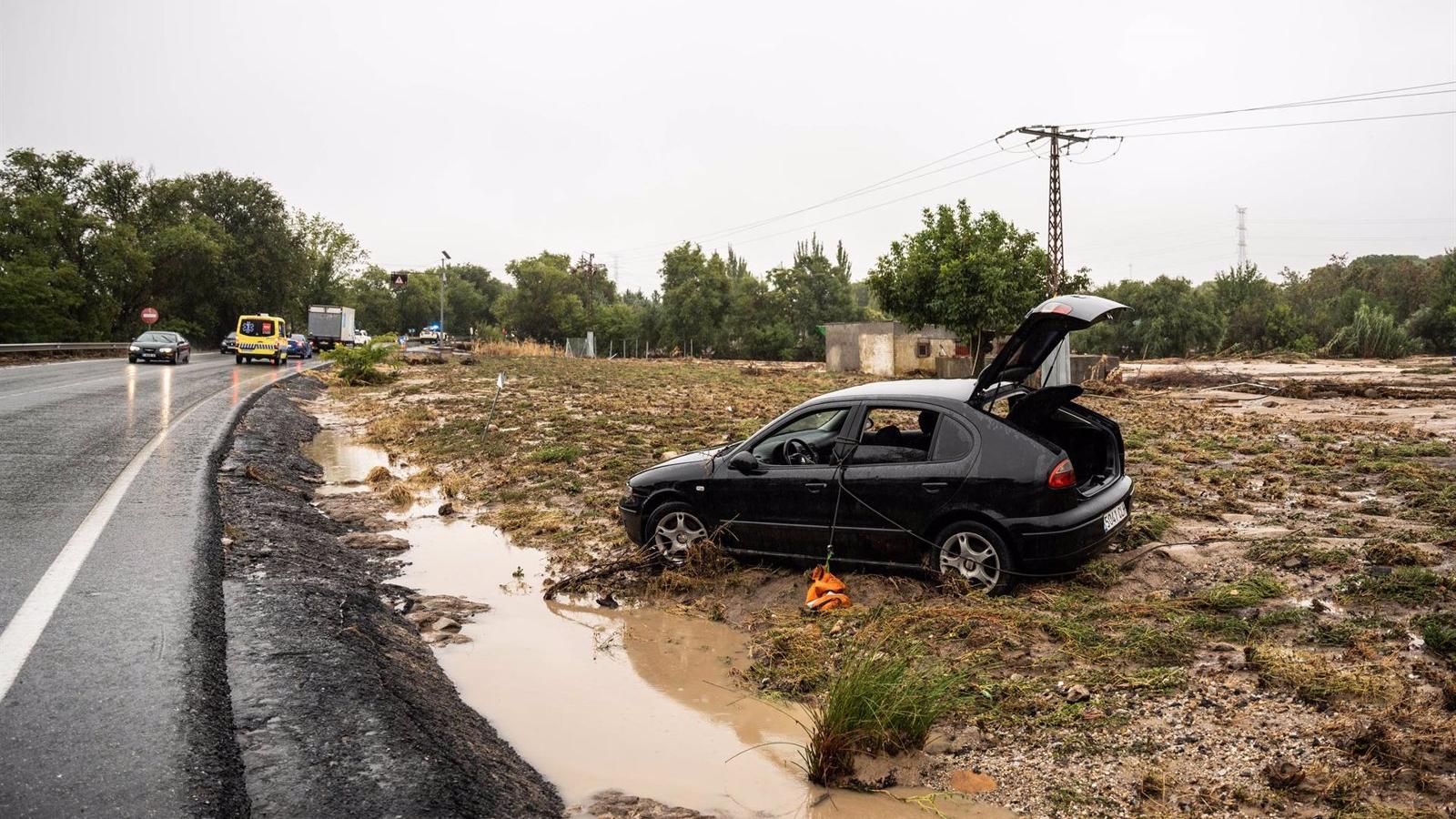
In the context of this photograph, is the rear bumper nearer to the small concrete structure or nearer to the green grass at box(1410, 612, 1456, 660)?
the green grass at box(1410, 612, 1456, 660)

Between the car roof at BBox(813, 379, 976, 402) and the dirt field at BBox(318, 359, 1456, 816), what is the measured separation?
1.35m

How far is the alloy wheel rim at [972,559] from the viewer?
6.56 m

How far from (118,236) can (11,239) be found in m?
6.10

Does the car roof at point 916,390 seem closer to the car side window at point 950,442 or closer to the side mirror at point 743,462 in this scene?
the car side window at point 950,442

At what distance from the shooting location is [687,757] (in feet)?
16.1

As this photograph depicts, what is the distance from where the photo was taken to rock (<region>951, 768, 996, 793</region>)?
13.9 feet

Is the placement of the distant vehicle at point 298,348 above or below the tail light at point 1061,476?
above

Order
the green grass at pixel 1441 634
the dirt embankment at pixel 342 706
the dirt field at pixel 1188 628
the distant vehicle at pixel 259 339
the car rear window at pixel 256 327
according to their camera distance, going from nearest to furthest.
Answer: the dirt embankment at pixel 342 706 → the dirt field at pixel 1188 628 → the green grass at pixel 1441 634 → the distant vehicle at pixel 259 339 → the car rear window at pixel 256 327

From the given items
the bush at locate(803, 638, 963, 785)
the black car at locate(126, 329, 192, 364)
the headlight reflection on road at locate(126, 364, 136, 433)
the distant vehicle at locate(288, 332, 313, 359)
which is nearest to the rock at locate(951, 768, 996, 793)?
the bush at locate(803, 638, 963, 785)

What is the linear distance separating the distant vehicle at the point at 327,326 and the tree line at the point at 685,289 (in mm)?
10460

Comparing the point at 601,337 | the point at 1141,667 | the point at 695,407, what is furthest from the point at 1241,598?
the point at 601,337

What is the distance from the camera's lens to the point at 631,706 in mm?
5598

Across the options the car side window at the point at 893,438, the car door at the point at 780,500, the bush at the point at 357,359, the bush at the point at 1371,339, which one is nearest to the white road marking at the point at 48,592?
the car door at the point at 780,500

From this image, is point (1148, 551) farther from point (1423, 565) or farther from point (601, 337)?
point (601, 337)
